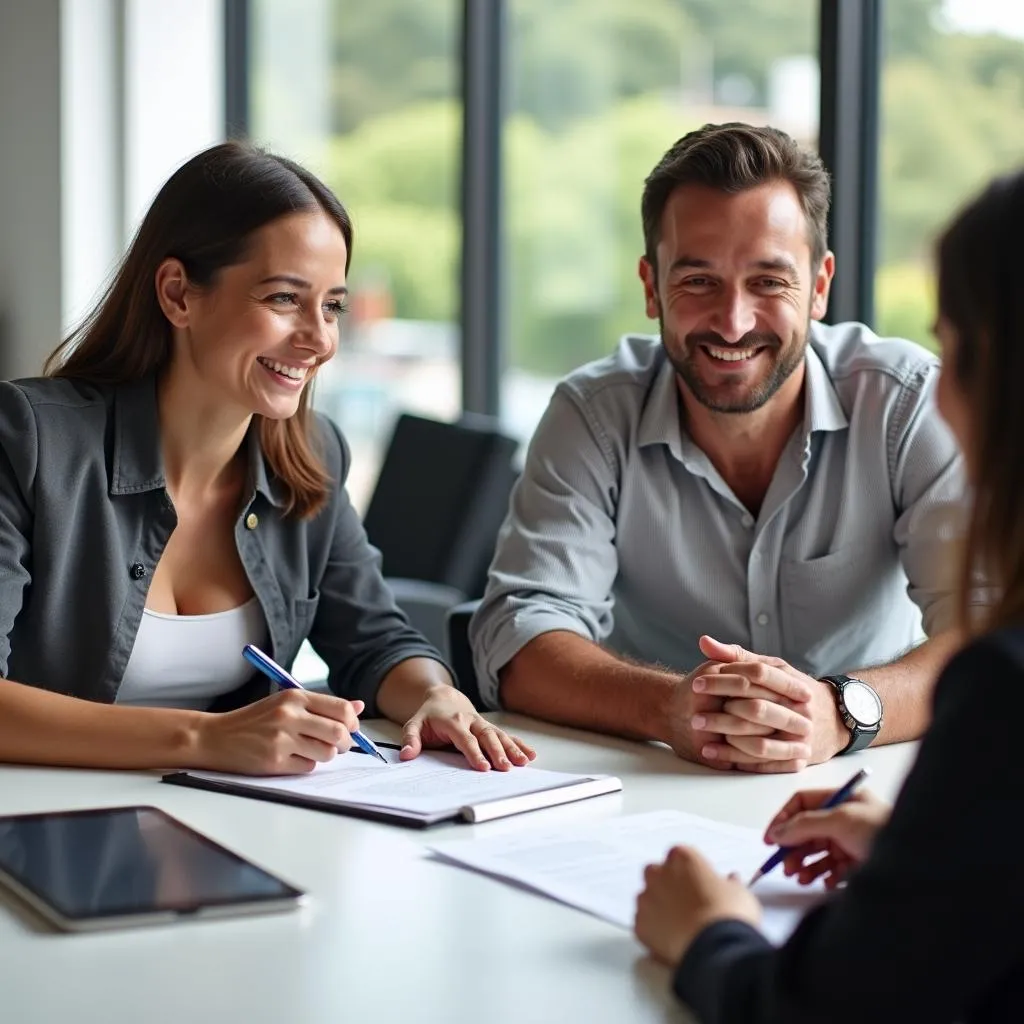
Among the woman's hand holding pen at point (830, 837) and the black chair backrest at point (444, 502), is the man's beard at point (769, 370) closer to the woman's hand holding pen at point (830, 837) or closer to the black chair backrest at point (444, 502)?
the woman's hand holding pen at point (830, 837)

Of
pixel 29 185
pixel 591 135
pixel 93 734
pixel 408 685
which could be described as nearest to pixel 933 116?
pixel 591 135

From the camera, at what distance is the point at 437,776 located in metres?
1.68

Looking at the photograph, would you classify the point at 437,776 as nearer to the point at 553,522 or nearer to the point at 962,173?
the point at 553,522

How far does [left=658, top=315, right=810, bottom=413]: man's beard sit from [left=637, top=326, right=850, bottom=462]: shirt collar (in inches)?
1.9

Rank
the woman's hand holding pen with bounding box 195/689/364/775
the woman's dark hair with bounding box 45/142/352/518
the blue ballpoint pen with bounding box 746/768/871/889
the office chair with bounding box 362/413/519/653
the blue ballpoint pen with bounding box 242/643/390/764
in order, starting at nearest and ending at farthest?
the blue ballpoint pen with bounding box 746/768/871/889 < the woman's hand holding pen with bounding box 195/689/364/775 < the blue ballpoint pen with bounding box 242/643/390/764 < the woman's dark hair with bounding box 45/142/352/518 < the office chair with bounding box 362/413/519/653

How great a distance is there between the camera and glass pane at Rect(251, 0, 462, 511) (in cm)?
479

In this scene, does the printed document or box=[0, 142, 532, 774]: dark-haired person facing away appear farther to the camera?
box=[0, 142, 532, 774]: dark-haired person facing away

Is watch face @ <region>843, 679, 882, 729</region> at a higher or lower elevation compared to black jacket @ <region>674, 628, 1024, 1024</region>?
lower

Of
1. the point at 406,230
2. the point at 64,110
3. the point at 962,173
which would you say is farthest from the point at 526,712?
the point at 64,110

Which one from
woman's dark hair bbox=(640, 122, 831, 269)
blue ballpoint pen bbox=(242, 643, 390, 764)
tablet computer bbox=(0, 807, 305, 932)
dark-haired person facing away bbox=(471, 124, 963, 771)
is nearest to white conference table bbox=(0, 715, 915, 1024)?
tablet computer bbox=(0, 807, 305, 932)

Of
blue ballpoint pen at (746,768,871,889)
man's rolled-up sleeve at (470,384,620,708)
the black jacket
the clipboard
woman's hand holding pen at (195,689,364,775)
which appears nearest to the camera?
the black jacket

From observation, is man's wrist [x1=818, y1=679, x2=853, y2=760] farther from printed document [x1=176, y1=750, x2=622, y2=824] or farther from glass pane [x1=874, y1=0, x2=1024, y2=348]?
glass pane [x1=874, y1=0, x2=1024, y2=348]

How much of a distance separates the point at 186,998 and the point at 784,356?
1.46 m

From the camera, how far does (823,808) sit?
4.37ft
